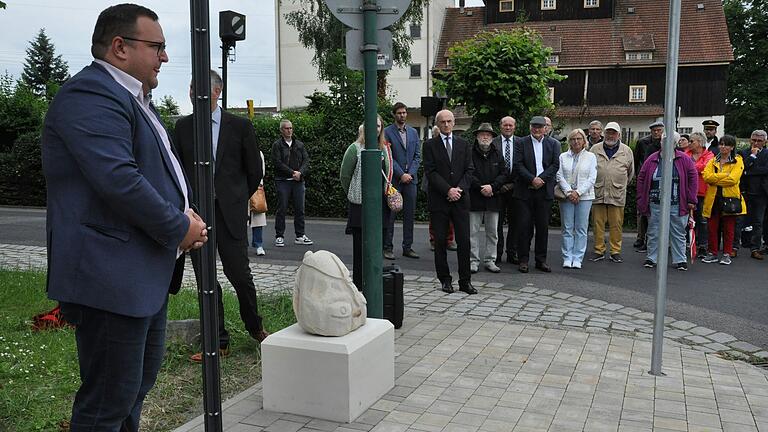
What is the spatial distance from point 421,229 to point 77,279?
40.3 ft

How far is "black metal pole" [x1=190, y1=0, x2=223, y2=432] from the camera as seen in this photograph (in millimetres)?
2840

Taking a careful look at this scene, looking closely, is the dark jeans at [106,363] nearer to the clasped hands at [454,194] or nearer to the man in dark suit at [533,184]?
the clasped hands at [454,194]

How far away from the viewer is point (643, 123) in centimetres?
4388

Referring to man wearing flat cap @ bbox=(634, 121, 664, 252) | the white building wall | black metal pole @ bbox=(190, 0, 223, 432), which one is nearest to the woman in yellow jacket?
man wearing flat cap @ bbox=(634, 121, 664, 252)

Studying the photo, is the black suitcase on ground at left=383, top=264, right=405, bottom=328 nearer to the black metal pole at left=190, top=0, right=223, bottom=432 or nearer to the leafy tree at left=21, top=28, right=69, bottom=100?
the black metal pole at left=190, top=0, right=223, bottom=432

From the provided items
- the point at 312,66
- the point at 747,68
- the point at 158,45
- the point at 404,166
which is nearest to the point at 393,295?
the point at 158,45

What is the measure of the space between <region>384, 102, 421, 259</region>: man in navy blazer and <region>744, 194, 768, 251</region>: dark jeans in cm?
544

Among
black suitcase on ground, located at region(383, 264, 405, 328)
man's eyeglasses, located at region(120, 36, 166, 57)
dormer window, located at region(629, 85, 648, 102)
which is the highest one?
dormer window, located at region(629, 85, 648, 102)

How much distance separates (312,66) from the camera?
157 feet

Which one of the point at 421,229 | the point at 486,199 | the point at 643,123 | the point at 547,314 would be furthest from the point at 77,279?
the point at 643,123

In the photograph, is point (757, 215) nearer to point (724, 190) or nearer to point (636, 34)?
point (724, 190)

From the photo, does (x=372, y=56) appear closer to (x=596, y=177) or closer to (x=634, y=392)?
(x=634, y=392)

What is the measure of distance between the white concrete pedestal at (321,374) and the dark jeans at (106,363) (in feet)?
4.91

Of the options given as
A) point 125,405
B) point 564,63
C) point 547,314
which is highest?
point 564,63
